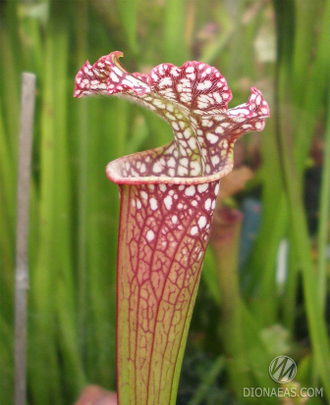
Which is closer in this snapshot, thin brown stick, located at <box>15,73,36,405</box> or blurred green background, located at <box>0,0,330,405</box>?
thin brown stick, located at <box>15,73,36,405</box>

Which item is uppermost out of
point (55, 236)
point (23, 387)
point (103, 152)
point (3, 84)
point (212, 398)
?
point (3, 84)

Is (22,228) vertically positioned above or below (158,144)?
below

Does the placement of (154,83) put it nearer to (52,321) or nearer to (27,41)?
(27,41)

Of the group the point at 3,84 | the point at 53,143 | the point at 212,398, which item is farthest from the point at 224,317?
the point at 3,84

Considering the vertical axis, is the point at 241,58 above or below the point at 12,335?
above
